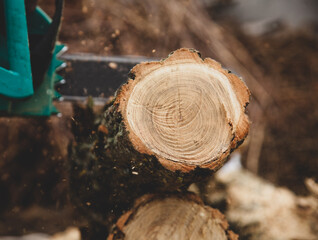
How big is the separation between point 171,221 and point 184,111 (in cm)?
46

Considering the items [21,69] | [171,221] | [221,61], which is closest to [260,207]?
[171,221]

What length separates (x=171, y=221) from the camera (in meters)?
1.07

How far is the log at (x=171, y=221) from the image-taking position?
3.42 feet

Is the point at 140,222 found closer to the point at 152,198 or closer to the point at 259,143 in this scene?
the point at 152,198

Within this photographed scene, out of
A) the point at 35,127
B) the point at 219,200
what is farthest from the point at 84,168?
the point at 219,200

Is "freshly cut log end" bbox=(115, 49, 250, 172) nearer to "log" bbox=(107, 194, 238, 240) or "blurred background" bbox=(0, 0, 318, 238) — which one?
"log" bbox=(107, 194, 238, 240)

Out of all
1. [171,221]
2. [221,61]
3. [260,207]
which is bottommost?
[260,207]

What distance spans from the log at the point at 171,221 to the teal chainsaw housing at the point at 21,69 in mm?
769

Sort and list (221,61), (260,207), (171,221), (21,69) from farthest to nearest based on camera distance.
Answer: (221,61) → (260,207) → (21,69) → (171,221)

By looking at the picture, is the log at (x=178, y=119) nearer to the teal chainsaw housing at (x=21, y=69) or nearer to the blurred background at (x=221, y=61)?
the teal chainsaw housing at (x=21, y=69)

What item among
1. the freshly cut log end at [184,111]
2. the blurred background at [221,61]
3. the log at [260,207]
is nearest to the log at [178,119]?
the freshly cut log end at [184,111]

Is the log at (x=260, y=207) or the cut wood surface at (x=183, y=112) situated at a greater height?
the cut wood surface at (x=183, y=112)

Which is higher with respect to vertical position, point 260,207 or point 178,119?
point 178,119

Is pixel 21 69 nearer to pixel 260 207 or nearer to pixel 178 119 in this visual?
pixel 178 119
